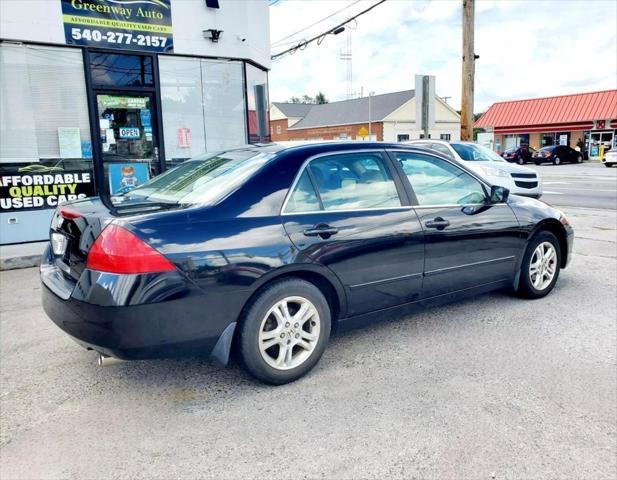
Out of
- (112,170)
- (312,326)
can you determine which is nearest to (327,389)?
(312,326)

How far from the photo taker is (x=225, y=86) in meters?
9.58

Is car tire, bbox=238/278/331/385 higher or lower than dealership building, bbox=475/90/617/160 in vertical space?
lower

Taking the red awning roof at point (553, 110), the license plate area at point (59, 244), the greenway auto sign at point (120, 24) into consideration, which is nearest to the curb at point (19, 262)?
the greenway auto sign at point (120, 24)

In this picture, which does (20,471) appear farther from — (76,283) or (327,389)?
(327,389)

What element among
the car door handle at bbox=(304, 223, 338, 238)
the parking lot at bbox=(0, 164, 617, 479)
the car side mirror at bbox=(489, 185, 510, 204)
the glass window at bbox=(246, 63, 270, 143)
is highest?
the glass window at bbox=(246, 63, 270, 143)

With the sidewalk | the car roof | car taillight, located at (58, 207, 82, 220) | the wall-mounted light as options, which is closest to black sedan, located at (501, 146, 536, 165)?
the wall-mounted light

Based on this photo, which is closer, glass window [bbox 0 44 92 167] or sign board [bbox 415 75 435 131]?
glass window [bbox 0 44 92 167]

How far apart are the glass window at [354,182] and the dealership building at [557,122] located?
139 ft

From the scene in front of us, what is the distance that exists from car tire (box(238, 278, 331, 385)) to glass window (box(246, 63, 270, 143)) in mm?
6242

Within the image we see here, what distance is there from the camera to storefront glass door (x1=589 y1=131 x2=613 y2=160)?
40.0 m

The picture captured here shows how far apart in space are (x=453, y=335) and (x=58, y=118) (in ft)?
22.6

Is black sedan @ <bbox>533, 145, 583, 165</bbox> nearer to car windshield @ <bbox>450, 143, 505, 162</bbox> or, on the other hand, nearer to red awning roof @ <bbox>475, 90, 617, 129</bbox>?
red awning roof @ <bbox>475, 90, 617, 129</bbox>

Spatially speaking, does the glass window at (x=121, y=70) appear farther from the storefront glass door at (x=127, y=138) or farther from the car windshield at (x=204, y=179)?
the car windshield at (x=204, y=179)

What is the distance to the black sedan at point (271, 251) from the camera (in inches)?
113
